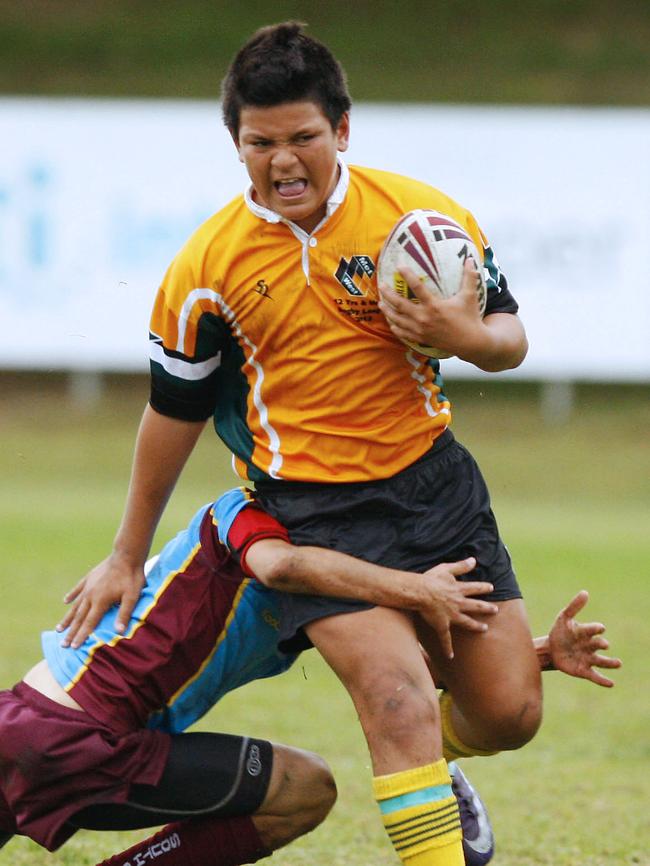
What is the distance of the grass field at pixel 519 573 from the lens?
17.2 ft

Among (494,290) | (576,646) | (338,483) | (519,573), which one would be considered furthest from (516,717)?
(519,573)

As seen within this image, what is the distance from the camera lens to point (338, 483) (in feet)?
13.7

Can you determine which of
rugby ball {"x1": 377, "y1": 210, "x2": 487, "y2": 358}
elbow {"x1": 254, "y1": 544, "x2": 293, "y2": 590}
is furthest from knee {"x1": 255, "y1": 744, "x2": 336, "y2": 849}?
rugby ball {"x1": 377, "y1": 210, "x2": 487, "y2": 358}

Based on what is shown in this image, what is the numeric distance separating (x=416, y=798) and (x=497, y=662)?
0.62 m

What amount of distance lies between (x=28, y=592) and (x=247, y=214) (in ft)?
19.1

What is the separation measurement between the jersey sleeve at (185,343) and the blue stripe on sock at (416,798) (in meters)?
1.19

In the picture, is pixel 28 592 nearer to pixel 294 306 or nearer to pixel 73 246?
pixel 294 306

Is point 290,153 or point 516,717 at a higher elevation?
point 290,153

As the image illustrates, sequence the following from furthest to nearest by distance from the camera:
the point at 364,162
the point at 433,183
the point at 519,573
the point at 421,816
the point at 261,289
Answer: the point at 364,162, the point at 433,183, the point at 519,573, the point at 261,289, the point at 421,816

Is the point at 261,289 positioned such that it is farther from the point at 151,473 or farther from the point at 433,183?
the point at 433,183

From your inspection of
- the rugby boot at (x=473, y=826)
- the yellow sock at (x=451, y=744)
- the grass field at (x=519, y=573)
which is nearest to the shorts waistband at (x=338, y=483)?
the yellow sock at (x=451, y=744)

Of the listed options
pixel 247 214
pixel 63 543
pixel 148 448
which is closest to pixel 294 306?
pixel 247 214

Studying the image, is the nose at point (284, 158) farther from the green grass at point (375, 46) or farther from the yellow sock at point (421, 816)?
the green grass at point (375, 46)

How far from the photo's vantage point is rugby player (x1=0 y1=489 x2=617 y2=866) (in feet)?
13.2
